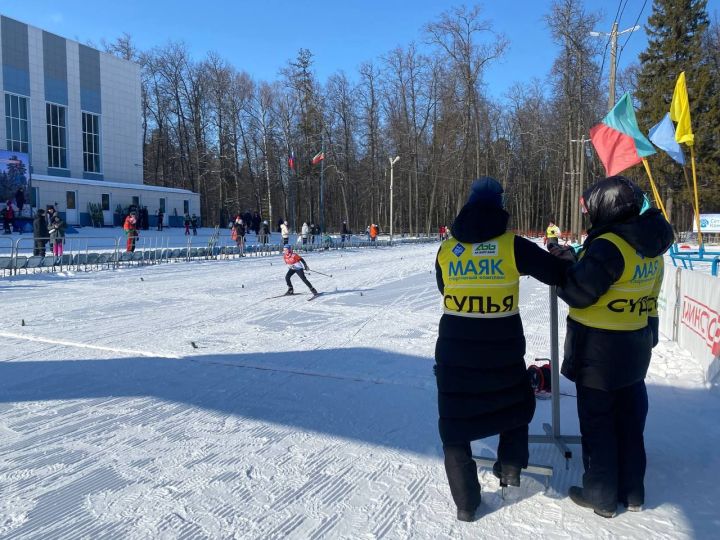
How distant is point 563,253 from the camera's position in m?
2.90

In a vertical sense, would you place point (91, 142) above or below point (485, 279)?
above

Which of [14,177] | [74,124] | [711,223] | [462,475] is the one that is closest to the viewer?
[462,475]

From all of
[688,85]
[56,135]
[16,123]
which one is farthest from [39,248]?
[688,85]

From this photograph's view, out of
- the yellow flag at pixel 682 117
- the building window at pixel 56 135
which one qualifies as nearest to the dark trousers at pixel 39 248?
the yellow flag at pixel 682 117

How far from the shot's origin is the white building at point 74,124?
3381 centimetres

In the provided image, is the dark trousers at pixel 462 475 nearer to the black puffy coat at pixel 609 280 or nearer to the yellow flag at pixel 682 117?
the black puffy coat at pixel 609 280

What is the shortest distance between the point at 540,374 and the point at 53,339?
617cm

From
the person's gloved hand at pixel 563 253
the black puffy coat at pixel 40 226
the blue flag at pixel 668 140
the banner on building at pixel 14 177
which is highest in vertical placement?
the banner on building at pixel 14 177

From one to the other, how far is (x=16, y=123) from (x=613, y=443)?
1609 inches

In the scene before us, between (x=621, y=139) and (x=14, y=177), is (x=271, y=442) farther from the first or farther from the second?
(x=14, y=177)

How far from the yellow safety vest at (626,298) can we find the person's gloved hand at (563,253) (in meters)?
0.20

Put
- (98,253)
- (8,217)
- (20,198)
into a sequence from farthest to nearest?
(20,198) < (8,217) < (98,253)

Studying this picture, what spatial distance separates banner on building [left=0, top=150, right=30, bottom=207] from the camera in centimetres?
2864

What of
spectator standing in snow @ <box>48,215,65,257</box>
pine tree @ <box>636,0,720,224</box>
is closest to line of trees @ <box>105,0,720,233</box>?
pine tree @ <box>636,0,720,224</box>
